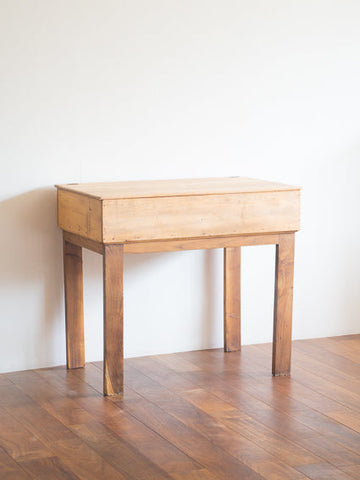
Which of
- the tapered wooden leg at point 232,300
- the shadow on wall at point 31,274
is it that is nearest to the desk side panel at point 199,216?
the tapered wooden leg at point 232,300

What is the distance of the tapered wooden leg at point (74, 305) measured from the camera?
10.9 feet

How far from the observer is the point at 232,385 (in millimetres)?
3119

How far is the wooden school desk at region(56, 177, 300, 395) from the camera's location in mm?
2928

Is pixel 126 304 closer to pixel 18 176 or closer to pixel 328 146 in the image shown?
pixel 18 176

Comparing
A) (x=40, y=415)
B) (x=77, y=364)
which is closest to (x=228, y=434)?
(x=40, y=415)

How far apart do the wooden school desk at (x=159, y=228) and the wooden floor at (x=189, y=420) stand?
0.17 metres

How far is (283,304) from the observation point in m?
3.27

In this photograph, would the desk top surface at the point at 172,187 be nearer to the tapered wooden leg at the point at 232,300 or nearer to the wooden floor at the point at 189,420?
the tapered wooden leg at the point at 232,300

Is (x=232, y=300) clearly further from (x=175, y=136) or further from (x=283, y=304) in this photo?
(x=175, y=136)

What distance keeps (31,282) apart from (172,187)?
2.44ft

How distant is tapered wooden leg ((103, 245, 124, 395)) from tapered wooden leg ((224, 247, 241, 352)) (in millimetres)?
745

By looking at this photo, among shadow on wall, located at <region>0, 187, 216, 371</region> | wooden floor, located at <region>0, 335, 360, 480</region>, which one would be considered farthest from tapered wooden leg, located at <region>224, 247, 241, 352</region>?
shadow on wall, located at <region>0, 187, 216, 371</region>

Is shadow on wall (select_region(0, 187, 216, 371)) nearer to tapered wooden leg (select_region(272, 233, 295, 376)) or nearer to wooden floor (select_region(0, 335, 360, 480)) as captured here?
wooden floor (select_region(0, 335, 360, 480))

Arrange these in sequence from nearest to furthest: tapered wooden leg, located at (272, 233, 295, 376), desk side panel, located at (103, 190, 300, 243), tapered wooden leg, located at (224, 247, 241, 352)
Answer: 1. desk side panel, located at (103, 190, 300, 243)
2. tapered wooden leg, located at (272, 233, 295, 376)
3. tapered wooden leg, located at (224, 247, 241, 352)
